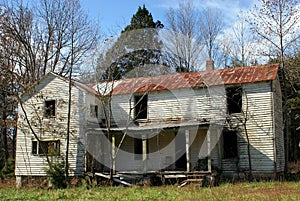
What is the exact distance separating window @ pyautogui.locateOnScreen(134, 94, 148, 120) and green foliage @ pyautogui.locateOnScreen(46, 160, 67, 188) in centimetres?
558

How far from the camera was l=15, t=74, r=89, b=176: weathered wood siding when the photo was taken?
Answer: 74.2ft

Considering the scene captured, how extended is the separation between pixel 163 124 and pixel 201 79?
3.56 metres

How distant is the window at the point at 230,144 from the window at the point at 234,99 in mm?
1255

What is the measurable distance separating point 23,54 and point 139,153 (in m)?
13.8

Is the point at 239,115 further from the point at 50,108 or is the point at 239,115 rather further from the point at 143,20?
Answer: the point at 143,20

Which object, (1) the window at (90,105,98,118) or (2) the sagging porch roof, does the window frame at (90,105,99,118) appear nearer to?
(1) the window at (90,105,98,118)

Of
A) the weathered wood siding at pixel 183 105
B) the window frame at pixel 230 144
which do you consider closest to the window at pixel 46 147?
the weathered wood siding at pixel 183 105

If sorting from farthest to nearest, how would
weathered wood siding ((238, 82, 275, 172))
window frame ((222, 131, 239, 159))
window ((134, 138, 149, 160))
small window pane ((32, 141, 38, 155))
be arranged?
1. window ((134, 138, 149, 160))
2. small window pane ((32, 141, 38, 155))
3. window frame ((222, 131, 239, 159))
4. weathered wood siding ((238, 82, 275, 172))

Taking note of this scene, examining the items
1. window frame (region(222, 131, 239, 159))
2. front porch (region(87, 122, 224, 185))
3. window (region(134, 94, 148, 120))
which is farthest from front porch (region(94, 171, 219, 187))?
window (region(134, 94, 148, 120))

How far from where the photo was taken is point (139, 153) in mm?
24000

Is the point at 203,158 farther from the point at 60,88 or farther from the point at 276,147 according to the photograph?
the point at 60,88

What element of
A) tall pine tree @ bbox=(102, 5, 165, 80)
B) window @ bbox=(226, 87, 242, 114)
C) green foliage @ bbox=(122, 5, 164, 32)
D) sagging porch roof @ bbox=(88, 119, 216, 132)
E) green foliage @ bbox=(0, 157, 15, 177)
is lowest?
green foliage @ bbox=(0, 157, 15, 177)

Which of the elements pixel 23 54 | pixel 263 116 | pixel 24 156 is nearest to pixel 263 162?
pixel 263 116

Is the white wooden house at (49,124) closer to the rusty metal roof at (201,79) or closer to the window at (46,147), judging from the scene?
the window at (46,147)
